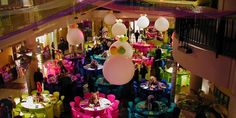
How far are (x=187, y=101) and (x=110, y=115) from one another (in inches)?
107

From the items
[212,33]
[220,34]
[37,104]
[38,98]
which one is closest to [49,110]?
[37,104]

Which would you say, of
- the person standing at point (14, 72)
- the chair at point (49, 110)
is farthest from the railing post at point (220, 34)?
the person standing at point (14, 72)

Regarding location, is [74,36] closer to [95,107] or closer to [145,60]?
[95,107]

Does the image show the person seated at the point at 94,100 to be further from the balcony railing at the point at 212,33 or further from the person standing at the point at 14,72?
the person standing at the point at 14,72

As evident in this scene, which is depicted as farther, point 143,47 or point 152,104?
point 143,47

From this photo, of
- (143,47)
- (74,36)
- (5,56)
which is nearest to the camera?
(74,36)

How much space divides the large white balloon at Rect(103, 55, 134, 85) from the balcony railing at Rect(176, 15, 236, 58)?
140 centimetres

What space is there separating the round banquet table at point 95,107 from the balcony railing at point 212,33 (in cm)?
335

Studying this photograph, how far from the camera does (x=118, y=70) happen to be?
4379 millimetres

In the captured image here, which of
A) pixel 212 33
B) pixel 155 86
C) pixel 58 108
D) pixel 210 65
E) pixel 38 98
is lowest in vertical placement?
pixel 58 108

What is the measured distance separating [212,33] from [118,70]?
1.86 metres

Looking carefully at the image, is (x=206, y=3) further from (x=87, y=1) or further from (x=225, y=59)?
(x=87, y=1)

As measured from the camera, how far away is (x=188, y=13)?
4387 millimetres

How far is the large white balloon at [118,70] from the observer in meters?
4.39
